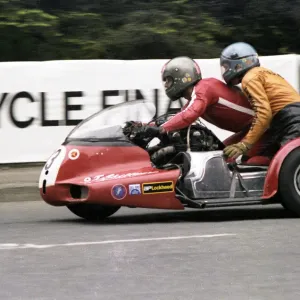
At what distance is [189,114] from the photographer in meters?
9.45

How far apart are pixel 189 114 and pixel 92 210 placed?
1.34 m

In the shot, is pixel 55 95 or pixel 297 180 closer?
pixel 297 180

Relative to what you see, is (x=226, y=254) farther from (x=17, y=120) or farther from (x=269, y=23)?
(x=269, y=23)

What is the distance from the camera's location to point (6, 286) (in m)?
6.69

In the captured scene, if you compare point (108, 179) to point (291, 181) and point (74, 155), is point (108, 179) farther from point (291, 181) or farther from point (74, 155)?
point (291, 181)

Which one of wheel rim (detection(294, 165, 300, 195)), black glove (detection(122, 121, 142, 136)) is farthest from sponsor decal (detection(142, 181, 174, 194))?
wheel rim (detection(294, 165, 300, 195))

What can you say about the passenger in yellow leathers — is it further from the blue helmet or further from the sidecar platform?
the sidecar platform

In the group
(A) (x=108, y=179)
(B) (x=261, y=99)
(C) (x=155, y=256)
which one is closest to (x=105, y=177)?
(A) (x=108, y=179)

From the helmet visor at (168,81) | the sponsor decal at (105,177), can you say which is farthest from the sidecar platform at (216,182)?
the helmet visor at (168,81)

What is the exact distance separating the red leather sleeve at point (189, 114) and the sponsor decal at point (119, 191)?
68 cm

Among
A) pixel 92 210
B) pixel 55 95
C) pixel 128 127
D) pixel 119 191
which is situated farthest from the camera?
pixel 55 95

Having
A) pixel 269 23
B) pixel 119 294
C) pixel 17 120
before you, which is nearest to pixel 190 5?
pixel 269 23

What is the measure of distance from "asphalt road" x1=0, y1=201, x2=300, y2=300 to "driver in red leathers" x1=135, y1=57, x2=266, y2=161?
90 centimetres

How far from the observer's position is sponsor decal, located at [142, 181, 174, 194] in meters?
9.29
